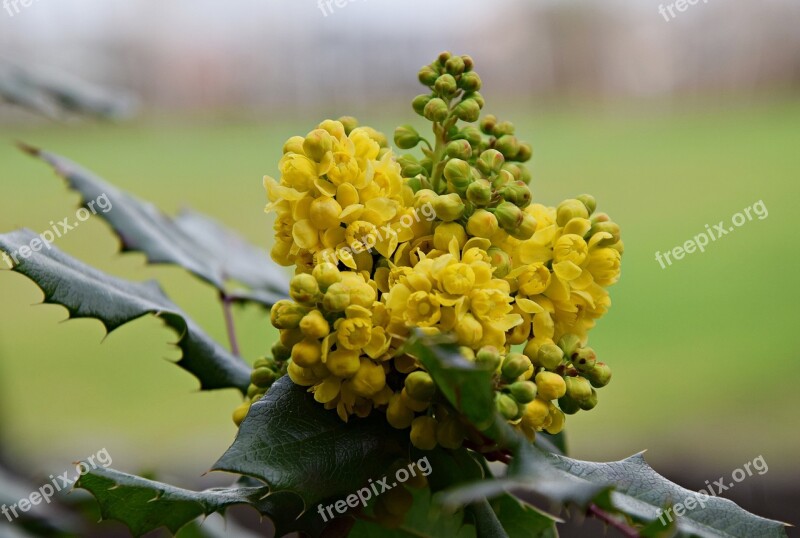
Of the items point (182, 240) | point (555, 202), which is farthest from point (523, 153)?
point (555, 202)

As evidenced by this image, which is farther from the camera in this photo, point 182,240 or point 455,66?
point 182,240

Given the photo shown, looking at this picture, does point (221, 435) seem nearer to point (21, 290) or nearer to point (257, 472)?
point (21, 290)

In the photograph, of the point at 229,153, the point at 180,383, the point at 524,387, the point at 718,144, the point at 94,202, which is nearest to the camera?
the point at 524,387

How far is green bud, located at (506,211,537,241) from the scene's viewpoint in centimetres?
49

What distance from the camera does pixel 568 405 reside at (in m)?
0.50

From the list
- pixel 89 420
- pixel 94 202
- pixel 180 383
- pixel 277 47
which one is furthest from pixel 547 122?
pixel 94 202

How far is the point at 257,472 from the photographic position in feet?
1.48

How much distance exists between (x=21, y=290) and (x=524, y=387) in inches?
170

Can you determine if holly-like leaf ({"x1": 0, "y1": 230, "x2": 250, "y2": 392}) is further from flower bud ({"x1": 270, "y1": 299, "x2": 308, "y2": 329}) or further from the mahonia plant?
flower bud ({"x1": 270, "y1": 299, "x2": 308, "y2": 329})

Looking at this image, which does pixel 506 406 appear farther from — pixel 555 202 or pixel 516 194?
pixel 555 202

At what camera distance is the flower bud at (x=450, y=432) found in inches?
18.1

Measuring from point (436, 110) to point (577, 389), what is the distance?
0.20 m

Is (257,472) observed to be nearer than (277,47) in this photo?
Yes

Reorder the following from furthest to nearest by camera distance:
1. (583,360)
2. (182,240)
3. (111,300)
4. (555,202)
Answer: (555,202) < (182,240) < (111,300) < (583,360)
